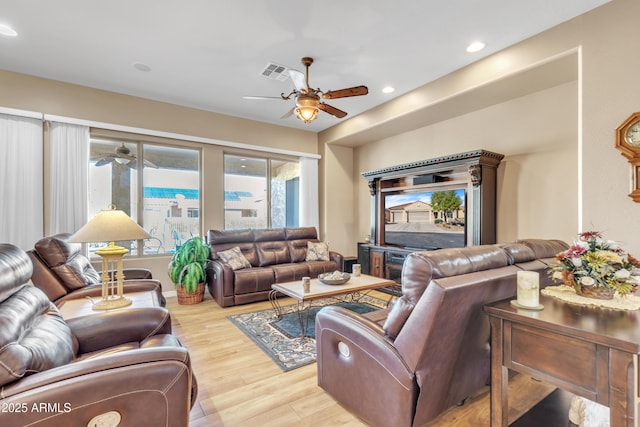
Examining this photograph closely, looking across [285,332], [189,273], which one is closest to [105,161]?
[189,273]

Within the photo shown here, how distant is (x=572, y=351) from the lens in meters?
1.16

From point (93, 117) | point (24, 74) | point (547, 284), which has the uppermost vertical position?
point (24, 74)

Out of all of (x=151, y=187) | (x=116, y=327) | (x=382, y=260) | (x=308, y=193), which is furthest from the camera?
(x=308, y=193)

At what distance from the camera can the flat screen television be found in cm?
415

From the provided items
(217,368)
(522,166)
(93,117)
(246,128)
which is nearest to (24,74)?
(93,117)

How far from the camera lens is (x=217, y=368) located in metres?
Result: 2.45

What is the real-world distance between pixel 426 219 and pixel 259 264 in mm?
2809

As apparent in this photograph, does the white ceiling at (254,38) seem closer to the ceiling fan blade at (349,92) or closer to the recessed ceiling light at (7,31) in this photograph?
the recessed ceiling light at (7,31)

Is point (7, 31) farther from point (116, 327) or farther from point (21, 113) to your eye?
point (116, 327)

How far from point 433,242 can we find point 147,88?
4.77 metres

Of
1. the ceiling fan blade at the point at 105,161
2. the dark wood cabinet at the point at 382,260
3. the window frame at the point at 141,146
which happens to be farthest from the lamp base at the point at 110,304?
the dark wood cabinet at the point at 382,260

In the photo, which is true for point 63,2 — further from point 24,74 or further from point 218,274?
point 218,274

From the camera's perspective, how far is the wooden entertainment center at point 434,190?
12.4ft

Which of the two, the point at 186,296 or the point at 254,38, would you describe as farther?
the point at 186,296
